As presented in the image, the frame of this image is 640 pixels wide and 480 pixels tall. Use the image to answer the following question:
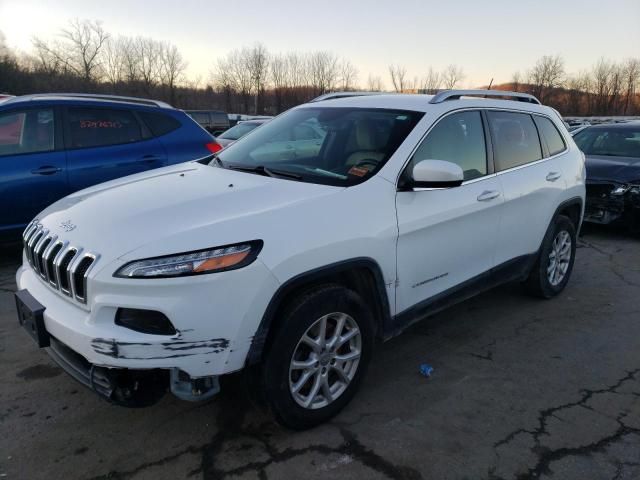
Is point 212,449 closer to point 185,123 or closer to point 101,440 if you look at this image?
point 101,440

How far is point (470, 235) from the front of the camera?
11.4 ft

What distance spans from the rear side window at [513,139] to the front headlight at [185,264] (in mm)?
2423

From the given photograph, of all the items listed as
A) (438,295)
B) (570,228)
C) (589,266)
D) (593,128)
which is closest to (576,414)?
(438,295)

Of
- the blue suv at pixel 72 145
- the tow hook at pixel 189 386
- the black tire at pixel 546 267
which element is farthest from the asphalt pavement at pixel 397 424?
the blue suv at pixel 72 145

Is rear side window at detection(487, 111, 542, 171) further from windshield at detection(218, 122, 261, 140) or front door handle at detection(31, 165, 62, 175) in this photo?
windshield at detection(218, 122, 261, 140)

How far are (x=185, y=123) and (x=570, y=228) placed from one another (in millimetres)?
4578

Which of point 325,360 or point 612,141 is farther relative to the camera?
point 612,141

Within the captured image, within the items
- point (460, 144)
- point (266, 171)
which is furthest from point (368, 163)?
point (460, 144)

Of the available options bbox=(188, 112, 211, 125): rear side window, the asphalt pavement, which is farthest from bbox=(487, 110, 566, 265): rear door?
bbox=(188, 112, 211, 125): rear side window

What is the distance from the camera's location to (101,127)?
5.70 meters

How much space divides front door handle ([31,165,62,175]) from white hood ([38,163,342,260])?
246 cm

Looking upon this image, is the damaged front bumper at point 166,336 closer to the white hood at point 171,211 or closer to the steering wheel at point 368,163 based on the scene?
the white hood at point 171,211

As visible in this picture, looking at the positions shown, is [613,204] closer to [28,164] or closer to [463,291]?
[463,291]

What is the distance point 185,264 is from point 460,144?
2210 millimetres
